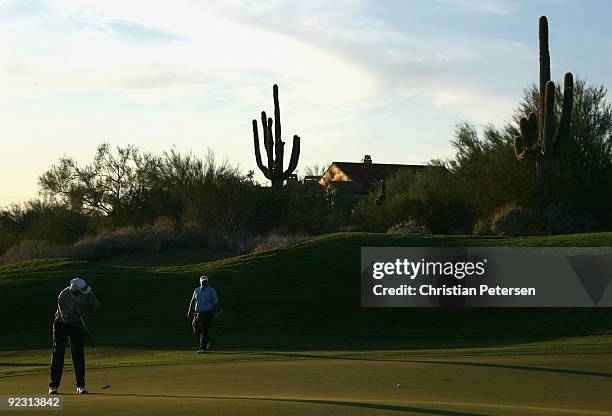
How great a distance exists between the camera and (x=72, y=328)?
54.7 ft

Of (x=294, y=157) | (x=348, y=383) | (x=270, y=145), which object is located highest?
(x=270, y=145)

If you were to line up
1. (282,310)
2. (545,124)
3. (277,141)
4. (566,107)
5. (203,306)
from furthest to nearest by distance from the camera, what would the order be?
1. (277,141)
2. (545,124)
3. (566,107)
4. (282,310)
5. (203,306)

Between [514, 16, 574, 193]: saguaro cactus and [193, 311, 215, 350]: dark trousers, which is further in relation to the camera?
[514, 16, 574, 193]: saguaro cactus

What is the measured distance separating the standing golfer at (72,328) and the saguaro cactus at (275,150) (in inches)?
1598

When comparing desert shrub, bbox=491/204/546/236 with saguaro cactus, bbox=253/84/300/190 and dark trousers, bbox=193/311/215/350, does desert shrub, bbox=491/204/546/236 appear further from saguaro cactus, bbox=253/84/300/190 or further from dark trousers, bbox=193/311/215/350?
dark trousers, bbox=193/311/215/350

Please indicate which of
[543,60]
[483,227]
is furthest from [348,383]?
[483,227]

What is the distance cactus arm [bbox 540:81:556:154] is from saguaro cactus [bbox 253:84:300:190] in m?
15.1

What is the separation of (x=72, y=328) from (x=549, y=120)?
31.7 m

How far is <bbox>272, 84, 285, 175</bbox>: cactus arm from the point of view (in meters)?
57.4

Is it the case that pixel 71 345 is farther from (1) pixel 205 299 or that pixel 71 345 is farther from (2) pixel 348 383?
(1) pixel 205 299

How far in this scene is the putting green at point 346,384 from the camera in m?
13.3

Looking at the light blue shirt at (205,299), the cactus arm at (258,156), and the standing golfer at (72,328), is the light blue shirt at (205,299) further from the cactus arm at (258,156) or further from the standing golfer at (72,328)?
the cactus arm at (258,156)

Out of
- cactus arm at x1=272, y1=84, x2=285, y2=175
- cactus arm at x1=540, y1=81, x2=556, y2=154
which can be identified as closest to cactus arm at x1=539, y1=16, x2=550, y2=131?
cactus arm at x1=540, y1=81, x2=556, y2=154

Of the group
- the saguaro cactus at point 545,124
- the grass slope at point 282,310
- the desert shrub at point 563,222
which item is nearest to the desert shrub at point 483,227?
the desert shrub at point 563,222
